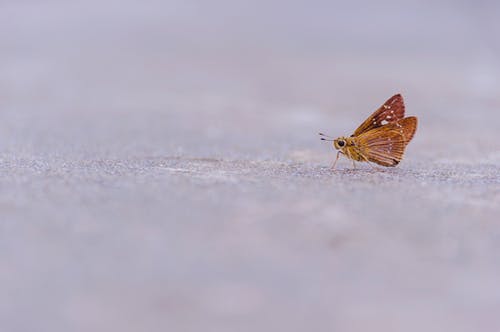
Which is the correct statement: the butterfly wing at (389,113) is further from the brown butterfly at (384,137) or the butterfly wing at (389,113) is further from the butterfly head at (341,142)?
the butterfly head at (341,142)

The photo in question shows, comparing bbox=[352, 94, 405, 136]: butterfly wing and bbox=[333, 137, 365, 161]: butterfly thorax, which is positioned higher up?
bbox=[352, 94, 405, 136]: butterfly wing

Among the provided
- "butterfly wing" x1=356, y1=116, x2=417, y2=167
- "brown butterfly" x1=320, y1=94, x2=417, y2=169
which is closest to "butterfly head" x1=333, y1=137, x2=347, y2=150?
"brown butterfly" x1=320, y1=94, x2=417, y2=169

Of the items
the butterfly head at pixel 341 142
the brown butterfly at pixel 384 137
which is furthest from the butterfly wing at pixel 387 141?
the butterfly head at pixel 341 142

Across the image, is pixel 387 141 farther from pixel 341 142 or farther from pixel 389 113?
pixel 341 142

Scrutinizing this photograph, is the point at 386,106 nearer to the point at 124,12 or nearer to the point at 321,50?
the point at 321,50

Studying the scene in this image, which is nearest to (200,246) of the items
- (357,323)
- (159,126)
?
(357,323)

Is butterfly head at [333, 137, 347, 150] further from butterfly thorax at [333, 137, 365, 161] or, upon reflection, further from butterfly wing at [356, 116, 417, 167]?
butterfly wing at [356, 116, 417, 167]

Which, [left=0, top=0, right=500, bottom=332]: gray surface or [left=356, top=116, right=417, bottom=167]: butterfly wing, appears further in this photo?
[left=356, top=116, right=417, bottom=167]: butterfly wing
